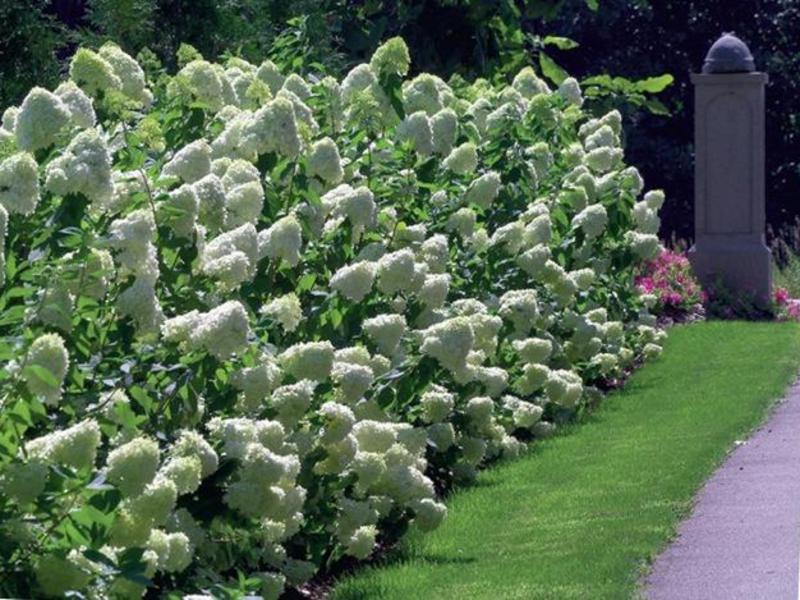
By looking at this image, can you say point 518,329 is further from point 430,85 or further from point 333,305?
point 333,305

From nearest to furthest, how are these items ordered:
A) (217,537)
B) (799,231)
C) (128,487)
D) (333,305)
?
(128,487) → (217,537) → (333,305) → (799,231)

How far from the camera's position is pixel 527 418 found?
31.5 feet

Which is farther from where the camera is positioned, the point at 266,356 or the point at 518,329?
the point at 518,329

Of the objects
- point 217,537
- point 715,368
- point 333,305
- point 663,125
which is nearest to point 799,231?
Answer: point 663,125

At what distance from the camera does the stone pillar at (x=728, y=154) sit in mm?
16562

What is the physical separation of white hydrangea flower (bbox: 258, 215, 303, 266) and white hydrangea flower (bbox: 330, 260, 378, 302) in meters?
0.24

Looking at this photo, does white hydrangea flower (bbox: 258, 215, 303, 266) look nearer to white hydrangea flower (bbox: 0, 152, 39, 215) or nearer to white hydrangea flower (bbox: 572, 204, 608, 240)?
white hydrangea flower (bbox: 0, 152, 39, 215)

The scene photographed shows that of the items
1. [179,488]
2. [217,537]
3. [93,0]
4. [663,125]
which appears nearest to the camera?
[179,488]

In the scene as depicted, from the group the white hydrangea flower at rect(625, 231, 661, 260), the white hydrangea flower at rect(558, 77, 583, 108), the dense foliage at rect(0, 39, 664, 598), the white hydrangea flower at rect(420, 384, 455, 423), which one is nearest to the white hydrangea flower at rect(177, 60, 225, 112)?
the dense foliage at rect(0, 39, 664, 598)

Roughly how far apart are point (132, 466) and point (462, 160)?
15.6ft

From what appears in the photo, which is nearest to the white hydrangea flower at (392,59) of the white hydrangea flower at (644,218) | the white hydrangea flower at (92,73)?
the white hydrangea flower at (92,73)

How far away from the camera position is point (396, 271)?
7375 mm

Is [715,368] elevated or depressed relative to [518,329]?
depressed

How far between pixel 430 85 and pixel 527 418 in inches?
68.7
